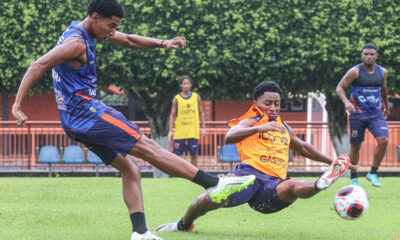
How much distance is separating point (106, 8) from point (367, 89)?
19.7 feet

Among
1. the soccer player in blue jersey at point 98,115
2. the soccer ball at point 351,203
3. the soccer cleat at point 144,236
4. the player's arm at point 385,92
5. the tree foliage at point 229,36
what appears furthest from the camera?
the tree foliage at point 229,36

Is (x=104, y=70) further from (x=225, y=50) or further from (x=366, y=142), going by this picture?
(x=366, y=142)

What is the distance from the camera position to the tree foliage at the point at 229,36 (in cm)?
1475

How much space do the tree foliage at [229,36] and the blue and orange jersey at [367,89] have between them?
192 inches

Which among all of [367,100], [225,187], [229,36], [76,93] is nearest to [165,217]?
[225,187]

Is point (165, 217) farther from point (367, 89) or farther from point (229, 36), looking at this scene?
point (229, 36)

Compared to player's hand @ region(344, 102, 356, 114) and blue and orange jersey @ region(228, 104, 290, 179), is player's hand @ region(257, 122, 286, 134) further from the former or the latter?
player's hand @ region(344, 102, 356, 114)

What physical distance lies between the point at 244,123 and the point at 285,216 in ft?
6.40

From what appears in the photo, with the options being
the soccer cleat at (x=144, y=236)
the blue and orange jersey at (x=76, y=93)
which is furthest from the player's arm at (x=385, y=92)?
the blue and orange jersey at (x=76, y=93)

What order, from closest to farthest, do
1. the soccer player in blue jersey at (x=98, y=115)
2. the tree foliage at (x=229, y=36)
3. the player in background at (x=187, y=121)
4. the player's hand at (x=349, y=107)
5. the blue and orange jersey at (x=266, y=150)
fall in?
the soccer player in blue jersey at (x=98, y=115), the blue and orange jersey at (x=266, y=150), the player's hand at (x=349, y=107), the player in background at (x=187, y=121), the tree foliage at (x=229, y=36)

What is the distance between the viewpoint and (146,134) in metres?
17.1

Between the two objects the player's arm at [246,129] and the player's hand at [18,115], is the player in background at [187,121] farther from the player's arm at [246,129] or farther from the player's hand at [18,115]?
the player's hand at [18,115]

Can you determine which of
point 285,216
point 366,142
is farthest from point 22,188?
point 366,142

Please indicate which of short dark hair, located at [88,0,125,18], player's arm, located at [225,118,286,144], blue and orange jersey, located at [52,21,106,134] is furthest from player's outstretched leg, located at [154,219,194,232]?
short dark hair, located at [88,0,125,18]
